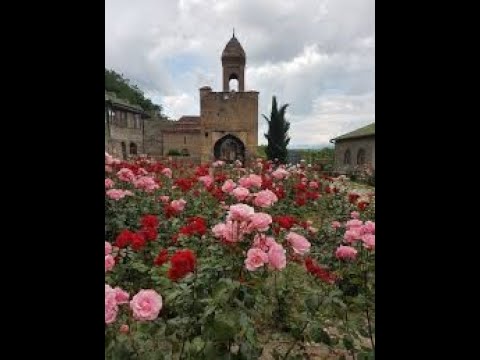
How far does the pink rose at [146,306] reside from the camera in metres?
1.41

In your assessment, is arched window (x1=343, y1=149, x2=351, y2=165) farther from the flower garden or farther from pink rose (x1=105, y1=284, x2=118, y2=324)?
pink rose (x1=105, y1=284, x2=118, y2=324)

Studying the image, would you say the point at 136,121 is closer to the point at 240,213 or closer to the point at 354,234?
the point at 354,234

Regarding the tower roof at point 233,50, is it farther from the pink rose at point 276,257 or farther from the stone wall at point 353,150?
the pink rose at point 276,257

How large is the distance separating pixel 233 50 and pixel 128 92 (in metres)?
26.5

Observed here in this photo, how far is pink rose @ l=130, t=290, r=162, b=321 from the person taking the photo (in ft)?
4.62

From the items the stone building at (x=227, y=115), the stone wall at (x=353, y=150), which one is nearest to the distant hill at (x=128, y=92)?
the stone building at (x=227, y=115)

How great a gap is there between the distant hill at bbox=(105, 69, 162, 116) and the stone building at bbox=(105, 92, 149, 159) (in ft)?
49.2

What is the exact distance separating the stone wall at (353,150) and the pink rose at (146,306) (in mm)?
21594
